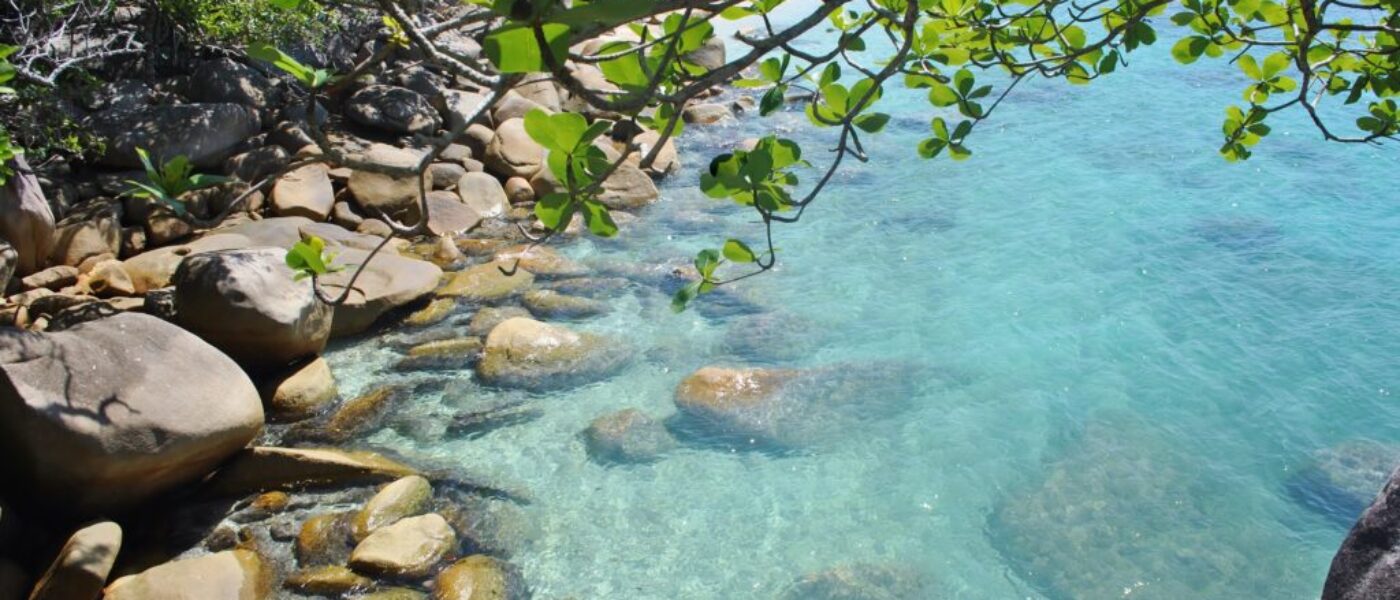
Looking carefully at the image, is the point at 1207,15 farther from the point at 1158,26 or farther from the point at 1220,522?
the point at 1158,26

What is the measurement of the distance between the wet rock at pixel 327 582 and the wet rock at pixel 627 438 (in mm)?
1413

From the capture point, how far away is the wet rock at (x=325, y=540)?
4.53 m

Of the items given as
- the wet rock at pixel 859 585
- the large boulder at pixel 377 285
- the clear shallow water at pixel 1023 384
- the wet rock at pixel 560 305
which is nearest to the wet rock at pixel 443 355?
the clear shallow water at pixel 1023 384

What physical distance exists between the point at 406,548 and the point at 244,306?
6.14 feet

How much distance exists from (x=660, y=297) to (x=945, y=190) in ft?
11.0

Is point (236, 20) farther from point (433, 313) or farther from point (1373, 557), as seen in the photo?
point (1373, 557)

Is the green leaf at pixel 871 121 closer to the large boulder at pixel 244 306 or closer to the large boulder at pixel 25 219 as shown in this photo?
the large boulder at pixel 244 306

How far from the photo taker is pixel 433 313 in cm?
668

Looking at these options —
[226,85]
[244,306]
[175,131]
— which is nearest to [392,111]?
[226,85]

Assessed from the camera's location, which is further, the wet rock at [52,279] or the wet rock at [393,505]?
the wet rock at [52,279]

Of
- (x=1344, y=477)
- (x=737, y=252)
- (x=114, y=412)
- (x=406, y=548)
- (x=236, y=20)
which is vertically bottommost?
(x=1344, y=477)

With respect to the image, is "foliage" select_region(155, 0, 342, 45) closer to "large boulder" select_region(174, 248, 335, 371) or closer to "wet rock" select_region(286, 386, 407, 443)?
"large boulder" select_region(174, 248, 335, 371)

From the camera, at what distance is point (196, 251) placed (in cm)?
633

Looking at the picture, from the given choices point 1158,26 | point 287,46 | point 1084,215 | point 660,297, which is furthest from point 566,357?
point 1158,26
